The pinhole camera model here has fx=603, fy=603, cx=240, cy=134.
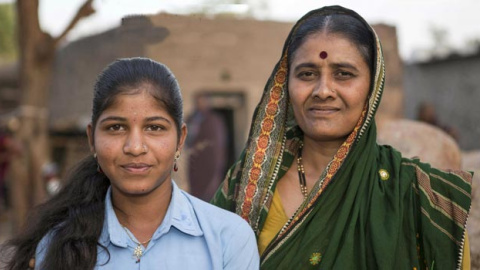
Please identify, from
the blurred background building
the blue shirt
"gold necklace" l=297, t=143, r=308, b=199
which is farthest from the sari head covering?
the blurred background building

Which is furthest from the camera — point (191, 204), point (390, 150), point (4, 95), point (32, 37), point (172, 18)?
point (4, 95)

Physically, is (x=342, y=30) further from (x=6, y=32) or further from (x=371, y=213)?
(x=6, y=32)

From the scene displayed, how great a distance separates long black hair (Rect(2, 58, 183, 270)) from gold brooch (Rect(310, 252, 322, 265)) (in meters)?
0.73

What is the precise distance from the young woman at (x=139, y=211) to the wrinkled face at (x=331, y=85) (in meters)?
0.54

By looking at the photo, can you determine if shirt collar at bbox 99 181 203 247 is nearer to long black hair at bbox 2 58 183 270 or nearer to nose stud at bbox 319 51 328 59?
long black hair at bbox 2 58 183 270

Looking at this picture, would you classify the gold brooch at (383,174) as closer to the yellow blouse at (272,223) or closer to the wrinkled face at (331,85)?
the wrinkled face at (331,85)

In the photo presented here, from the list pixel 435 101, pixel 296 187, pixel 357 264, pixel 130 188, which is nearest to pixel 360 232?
pixel 357 264

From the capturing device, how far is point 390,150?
2.53 meters

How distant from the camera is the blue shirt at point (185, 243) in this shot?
1.99 m

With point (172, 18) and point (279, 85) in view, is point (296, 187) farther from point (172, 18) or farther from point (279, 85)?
point (172, 18)

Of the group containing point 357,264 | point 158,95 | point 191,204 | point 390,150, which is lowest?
point 357,264

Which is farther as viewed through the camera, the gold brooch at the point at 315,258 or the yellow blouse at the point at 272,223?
the yellow blouse at the point at 272,223

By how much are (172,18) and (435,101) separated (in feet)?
35.3

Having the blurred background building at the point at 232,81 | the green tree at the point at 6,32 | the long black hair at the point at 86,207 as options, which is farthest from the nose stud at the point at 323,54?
the green tree at the point at 6,32
